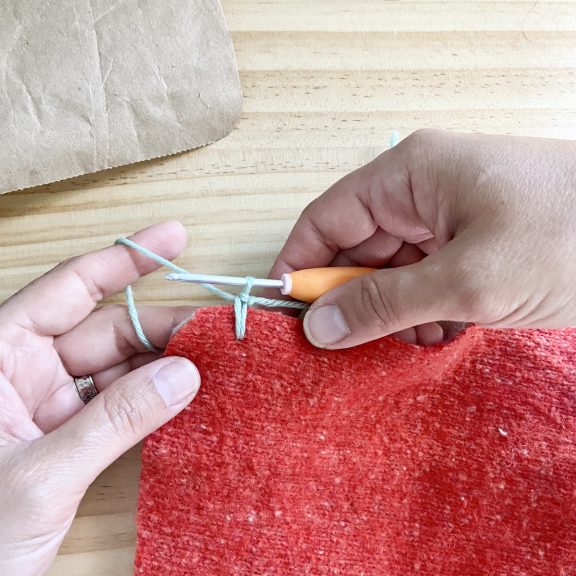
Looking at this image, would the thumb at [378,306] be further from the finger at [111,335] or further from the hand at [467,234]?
the finger at [111,335]

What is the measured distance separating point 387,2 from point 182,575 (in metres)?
0.85

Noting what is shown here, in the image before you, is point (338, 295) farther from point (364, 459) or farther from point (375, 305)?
point (364, 459)

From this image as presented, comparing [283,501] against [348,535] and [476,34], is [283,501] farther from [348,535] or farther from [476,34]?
[476,34]

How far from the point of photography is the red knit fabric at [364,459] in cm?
72

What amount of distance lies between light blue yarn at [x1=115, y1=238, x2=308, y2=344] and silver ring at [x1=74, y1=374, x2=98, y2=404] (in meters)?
0.09

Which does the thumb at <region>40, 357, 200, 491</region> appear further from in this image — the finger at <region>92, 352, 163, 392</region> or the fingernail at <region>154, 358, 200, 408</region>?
the finger at <region>92, 352, 163, 392</region>

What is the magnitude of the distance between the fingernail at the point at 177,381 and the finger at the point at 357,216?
18cm

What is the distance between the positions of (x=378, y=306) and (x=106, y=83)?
50 cm

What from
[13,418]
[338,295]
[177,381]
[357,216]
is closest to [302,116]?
[357,216]

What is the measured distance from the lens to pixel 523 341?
797 mm

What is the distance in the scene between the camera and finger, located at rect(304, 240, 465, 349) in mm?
610

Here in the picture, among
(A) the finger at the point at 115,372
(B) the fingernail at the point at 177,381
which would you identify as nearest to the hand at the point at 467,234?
(B) the fingernail at the point at 177,381

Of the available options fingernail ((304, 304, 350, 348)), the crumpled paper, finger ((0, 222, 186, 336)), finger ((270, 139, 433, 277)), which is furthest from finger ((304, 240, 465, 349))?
the crumpled paper

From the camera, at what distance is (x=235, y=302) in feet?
2.31
